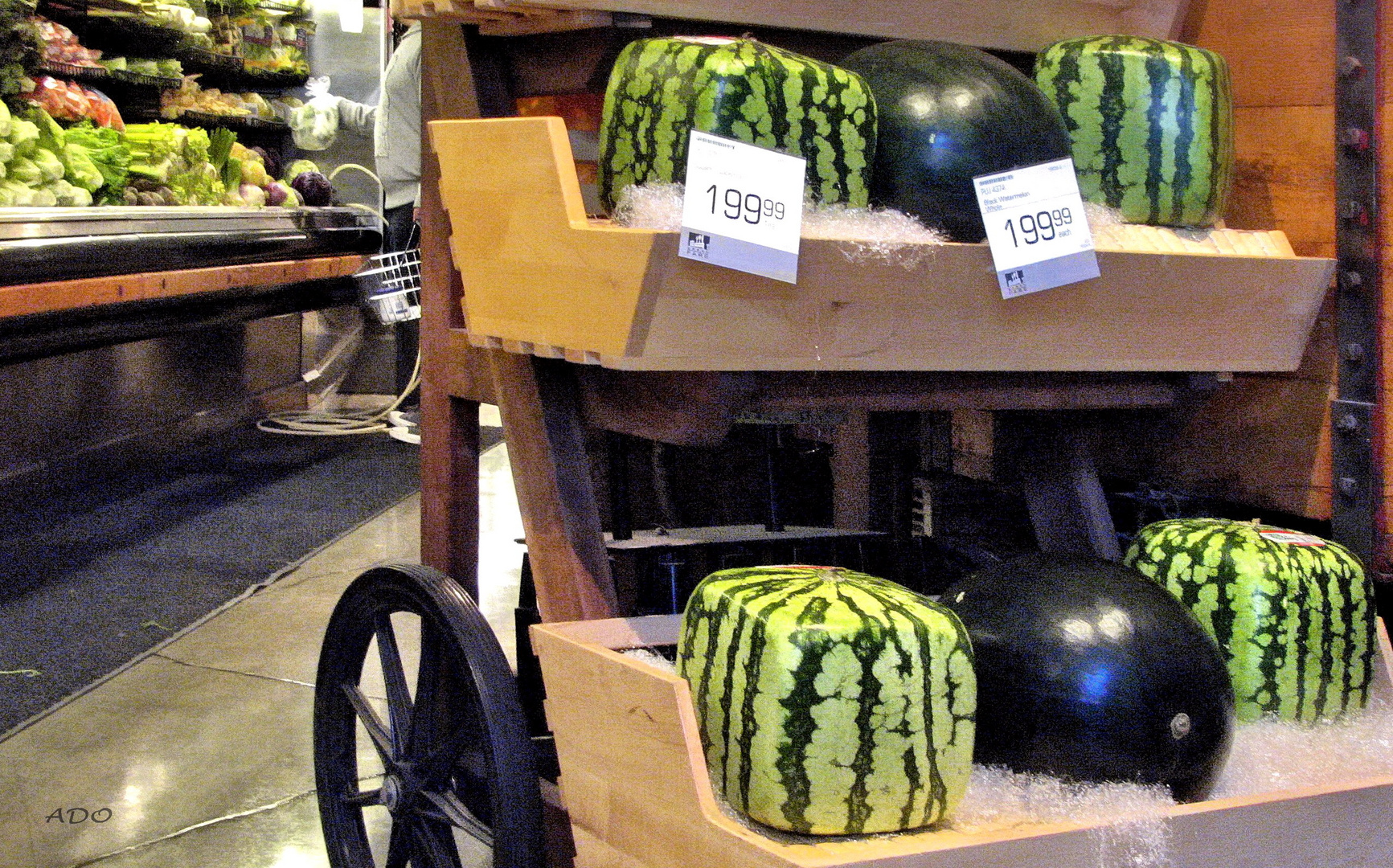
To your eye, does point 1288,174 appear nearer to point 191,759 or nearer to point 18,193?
point 191,759

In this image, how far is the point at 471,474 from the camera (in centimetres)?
195

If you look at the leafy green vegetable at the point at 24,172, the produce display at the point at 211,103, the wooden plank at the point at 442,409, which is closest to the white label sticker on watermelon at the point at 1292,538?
the wooden plank at the point at 442,409

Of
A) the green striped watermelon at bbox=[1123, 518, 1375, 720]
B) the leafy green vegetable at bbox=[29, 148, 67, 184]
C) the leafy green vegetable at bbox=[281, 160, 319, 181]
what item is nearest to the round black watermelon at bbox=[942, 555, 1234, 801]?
the green striped watermelon at bbox=[1123, 518, 1375, 720]

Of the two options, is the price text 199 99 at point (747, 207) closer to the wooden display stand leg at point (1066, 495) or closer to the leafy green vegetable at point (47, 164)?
the wooden display stand leg at point (1066, 495)

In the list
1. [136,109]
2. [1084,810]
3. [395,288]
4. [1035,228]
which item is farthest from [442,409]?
[136,109]

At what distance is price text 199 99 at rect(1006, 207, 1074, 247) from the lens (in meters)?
1.30

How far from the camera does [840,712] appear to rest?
3.52 feet

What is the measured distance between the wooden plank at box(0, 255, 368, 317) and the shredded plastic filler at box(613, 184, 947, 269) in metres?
2.84

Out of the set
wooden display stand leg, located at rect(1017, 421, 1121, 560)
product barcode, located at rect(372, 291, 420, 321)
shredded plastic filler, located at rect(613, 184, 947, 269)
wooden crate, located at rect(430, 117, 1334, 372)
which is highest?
shredded plastic filler, located at rect(613, 184, 947, 269)

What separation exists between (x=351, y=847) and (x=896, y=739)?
95cm

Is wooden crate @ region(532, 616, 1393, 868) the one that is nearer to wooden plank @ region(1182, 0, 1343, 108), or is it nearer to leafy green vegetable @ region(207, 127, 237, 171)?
wooden plank @ region(1182, 0, 1343, 108)

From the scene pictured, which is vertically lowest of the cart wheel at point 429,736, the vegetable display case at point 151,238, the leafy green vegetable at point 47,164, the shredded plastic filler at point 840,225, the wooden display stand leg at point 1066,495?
the cart wheel at point 429,736

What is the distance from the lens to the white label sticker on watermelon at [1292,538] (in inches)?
57.9

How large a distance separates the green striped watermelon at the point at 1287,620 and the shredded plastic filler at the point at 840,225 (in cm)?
52
